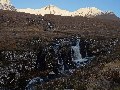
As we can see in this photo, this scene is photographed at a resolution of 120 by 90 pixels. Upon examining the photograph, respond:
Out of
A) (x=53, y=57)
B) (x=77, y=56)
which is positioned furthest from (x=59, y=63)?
(x=77, y=56)

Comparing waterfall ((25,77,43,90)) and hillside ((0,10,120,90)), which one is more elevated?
hillside ((0,10,120,90))

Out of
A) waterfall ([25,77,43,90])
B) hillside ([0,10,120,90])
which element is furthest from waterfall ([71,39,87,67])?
waterfall ([25,77,43,90])

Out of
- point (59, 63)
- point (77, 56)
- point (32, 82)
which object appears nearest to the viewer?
point (32, 82)

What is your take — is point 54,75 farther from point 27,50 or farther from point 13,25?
point 13,25

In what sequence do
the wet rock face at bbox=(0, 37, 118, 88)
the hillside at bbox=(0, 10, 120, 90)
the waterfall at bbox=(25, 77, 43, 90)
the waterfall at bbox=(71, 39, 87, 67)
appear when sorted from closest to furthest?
1. the hillside at bbox=(0, 10, 120, 90)
2. the waterfall at bbox=(25, 77, 43, 90)
3. the wet rock face at bbox=(0, 37, 118, 88)
4. the waterfall at bbox=(71, 39, 87, 67)

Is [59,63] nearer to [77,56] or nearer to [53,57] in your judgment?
[53,57]

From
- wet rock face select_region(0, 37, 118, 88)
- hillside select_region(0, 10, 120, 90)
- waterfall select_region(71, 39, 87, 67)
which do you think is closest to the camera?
hillside select_region(0, 10, 120, 90)

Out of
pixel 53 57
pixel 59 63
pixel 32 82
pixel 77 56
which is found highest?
pixel 53 57

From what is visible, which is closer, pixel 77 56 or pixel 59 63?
pixel 59 63

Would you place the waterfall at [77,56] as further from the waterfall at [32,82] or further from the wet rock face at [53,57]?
the waterfall at [32,82]

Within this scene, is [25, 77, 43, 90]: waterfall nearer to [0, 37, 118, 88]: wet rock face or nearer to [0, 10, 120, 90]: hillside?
[0, 10, 120, 90]: hillside

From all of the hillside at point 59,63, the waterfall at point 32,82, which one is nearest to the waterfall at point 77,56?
the hillside at point 59,63

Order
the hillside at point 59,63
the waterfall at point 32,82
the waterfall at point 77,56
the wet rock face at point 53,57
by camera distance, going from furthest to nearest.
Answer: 1. the waterfall at point 77,56
2. the wet rock face at point 53,57
3. the waterfall at point 32,82
4. the hillside at point 59,63

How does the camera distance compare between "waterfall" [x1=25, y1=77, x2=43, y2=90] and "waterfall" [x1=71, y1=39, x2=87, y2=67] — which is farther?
"waterfall" [x1=71, y1=39, x2=87, y2=67]
